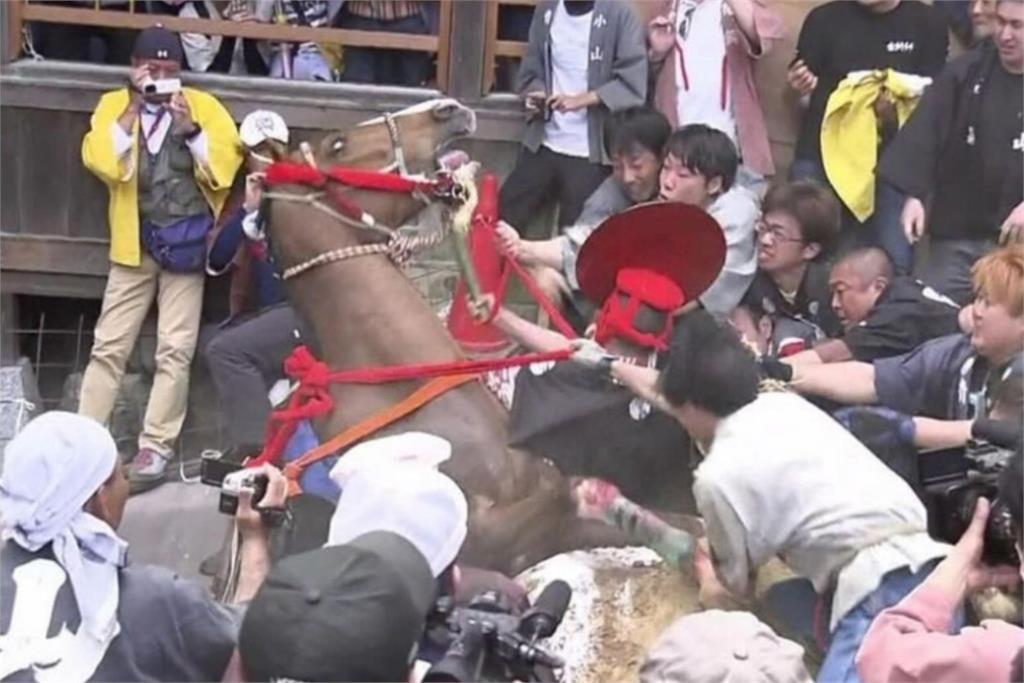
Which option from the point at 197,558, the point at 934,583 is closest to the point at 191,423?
the point at 197,558

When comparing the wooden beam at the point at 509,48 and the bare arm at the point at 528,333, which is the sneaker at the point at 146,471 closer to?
the wooden beam at the point at 509,48

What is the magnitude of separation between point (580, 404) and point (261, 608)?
2.09m

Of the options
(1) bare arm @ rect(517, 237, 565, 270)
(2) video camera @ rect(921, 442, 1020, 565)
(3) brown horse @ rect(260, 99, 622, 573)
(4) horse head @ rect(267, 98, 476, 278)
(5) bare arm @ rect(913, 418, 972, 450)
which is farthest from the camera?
(1) bare arm @ rect(517, 237, 565, 270)

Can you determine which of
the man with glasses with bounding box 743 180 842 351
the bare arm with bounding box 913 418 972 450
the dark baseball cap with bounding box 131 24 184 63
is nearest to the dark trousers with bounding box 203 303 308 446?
the dark baseball cap with bounding box 131 24 184 63

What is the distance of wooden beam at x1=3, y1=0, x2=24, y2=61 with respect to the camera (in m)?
7.25

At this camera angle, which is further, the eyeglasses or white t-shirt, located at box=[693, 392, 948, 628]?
the eyeglasses

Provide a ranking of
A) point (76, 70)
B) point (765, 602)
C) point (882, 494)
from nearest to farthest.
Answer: point (882, 494)
point (765, 602)
point (76, 70)

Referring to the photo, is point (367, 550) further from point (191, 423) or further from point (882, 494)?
point (191, 423)

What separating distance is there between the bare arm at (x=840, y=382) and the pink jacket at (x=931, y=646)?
1.41 meters

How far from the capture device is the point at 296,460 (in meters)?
4.65

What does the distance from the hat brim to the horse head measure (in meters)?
0.51

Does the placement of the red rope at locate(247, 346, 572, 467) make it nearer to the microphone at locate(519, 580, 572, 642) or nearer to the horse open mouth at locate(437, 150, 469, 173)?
the horse open mouth at locate(437, 150, 469, 173)

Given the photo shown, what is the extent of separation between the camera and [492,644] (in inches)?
126

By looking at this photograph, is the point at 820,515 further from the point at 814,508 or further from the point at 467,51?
the point at 467,51
